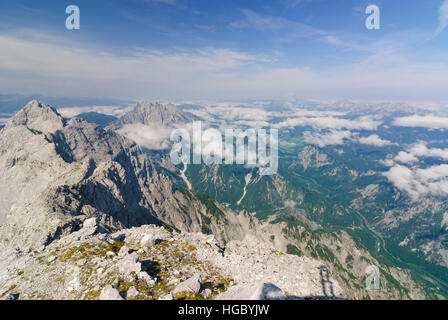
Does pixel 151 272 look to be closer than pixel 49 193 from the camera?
Yes

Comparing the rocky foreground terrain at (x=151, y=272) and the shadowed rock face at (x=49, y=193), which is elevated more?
the rocky foreground terrain at (x=151, y=272)

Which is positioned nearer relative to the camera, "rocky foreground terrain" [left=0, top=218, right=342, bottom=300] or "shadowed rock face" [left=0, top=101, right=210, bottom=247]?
"rocky foreground terrain" [left=0, top=218, right=342, bottom=300]

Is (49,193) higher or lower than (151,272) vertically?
lower

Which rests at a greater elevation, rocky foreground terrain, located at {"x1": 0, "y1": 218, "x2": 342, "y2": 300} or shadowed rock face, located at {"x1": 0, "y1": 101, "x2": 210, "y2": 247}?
rocky foreground terrain, located at {"x1": 0, "y1": 218, "x2": 342, "y2": 300}

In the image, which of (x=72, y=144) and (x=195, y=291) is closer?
(x=195, y=291)

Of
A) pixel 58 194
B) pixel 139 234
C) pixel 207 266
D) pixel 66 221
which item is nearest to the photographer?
pixel 207 266

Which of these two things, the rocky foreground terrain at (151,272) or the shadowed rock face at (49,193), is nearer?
the rocky foreground terrain at (151,272)

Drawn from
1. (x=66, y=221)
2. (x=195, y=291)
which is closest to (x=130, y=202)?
(x=66, y=221)
